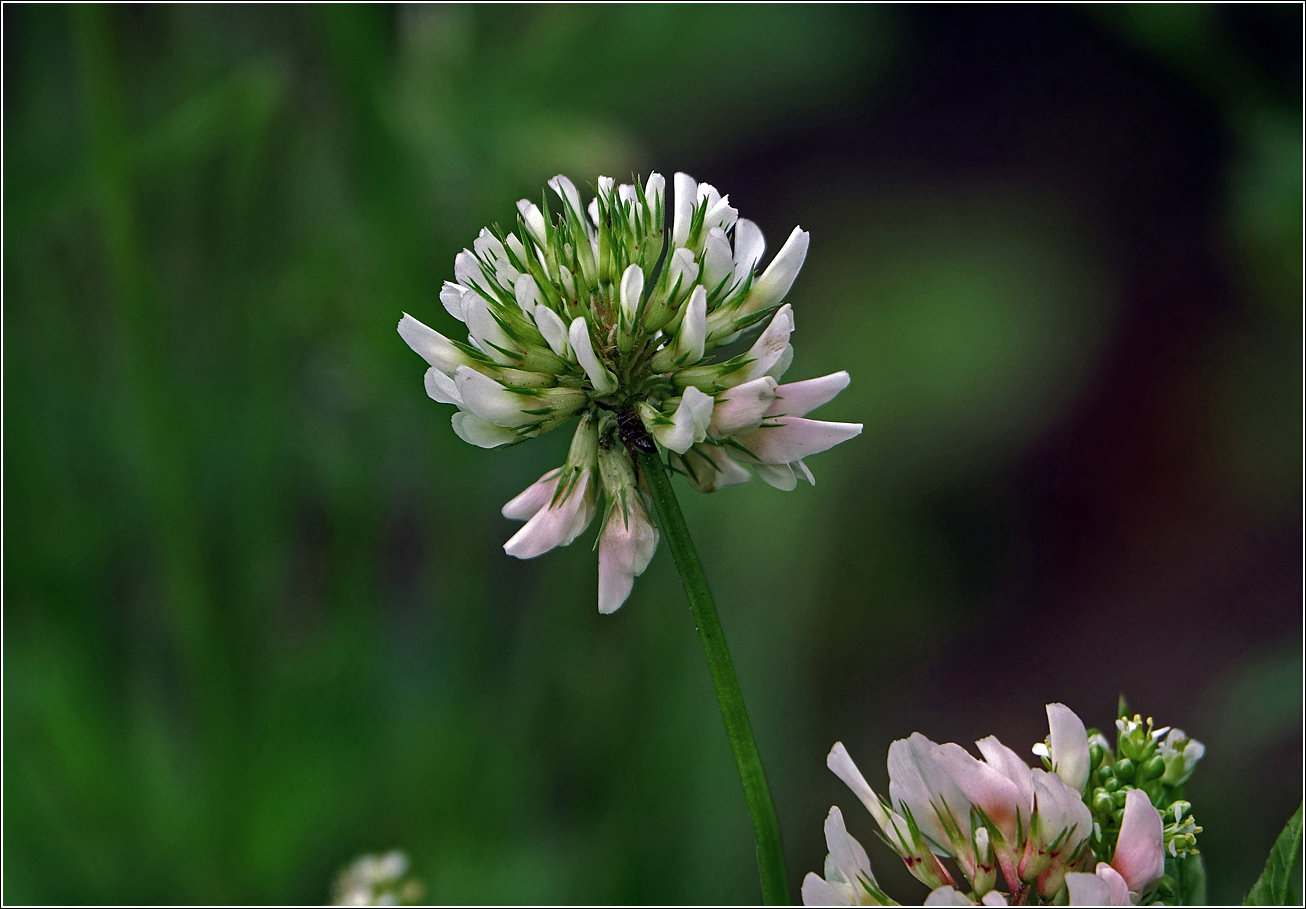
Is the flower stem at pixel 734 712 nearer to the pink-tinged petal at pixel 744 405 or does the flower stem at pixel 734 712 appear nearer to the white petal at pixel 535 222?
the pink-tinged petal at pixel 744 405

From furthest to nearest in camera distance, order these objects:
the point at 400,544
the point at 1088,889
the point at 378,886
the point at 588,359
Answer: the point at 400,544, the point at 378,886, the point at 588,359, the point at 1088,889

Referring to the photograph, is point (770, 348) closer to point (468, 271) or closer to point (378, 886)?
point (468, 271)

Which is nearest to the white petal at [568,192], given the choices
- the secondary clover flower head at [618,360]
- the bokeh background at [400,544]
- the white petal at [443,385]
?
the secondary clover flower head at [618,360]

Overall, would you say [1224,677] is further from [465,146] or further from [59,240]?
[59,240]

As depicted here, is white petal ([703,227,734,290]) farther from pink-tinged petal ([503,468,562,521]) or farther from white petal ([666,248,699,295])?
pink-tinged petal ([503,468,562,521])

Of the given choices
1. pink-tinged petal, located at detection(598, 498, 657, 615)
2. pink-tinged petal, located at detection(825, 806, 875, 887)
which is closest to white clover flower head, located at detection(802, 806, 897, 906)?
pink-tinged petal, located at detection(825, 806, 875, 887)

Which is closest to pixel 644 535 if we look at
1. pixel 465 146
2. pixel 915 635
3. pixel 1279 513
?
pixel 465 146

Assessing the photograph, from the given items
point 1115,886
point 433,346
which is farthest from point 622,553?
point 1115,886
